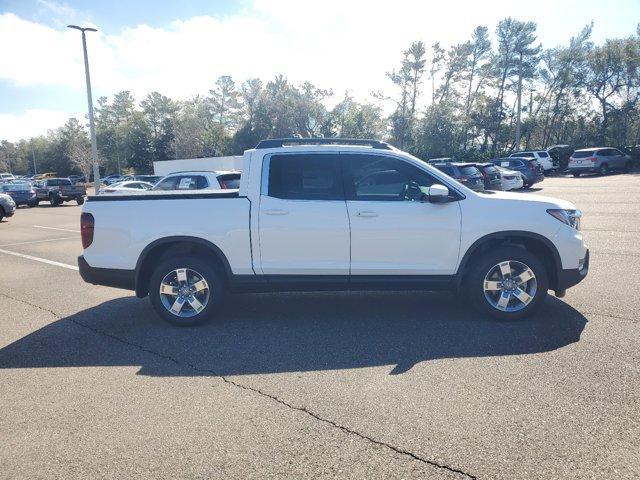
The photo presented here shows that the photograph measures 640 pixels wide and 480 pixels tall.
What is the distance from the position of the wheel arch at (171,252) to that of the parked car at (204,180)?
593 cm

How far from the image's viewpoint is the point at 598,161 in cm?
3019

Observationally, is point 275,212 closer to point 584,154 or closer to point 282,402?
point 282,402

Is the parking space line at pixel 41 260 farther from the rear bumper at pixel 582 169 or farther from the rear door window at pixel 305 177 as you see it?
the rear bumper at pixel 582 169

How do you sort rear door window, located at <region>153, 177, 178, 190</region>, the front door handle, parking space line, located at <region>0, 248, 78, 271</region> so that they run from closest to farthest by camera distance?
the front door handle
parking space line, located at <region>0, 248, 78, 271</region>
rear door window, located at <region>153, 177, 178, 190</region>

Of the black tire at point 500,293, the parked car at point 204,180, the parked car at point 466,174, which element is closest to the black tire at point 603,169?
the parked car at point 466,174

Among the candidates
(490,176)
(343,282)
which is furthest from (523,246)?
(490,176)

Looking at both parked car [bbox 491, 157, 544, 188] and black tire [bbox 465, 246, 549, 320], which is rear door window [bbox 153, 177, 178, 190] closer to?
black tire [bbox 465, 246, 549, 320]

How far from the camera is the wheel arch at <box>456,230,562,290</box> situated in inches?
199

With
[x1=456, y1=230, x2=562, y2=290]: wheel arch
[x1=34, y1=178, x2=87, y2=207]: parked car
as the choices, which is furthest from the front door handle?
[x1=34, y1=178, x2=87, y2=207]: parked car

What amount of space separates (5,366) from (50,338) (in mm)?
723

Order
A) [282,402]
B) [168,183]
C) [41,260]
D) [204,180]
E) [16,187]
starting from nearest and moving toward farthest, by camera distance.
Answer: [282,402] → [41,260] → [204,180] → [168,183] → [16,187]

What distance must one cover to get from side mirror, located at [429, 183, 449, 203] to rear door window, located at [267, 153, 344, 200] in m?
0.93

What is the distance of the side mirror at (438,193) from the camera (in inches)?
191

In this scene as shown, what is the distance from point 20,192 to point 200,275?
26.5 meters
